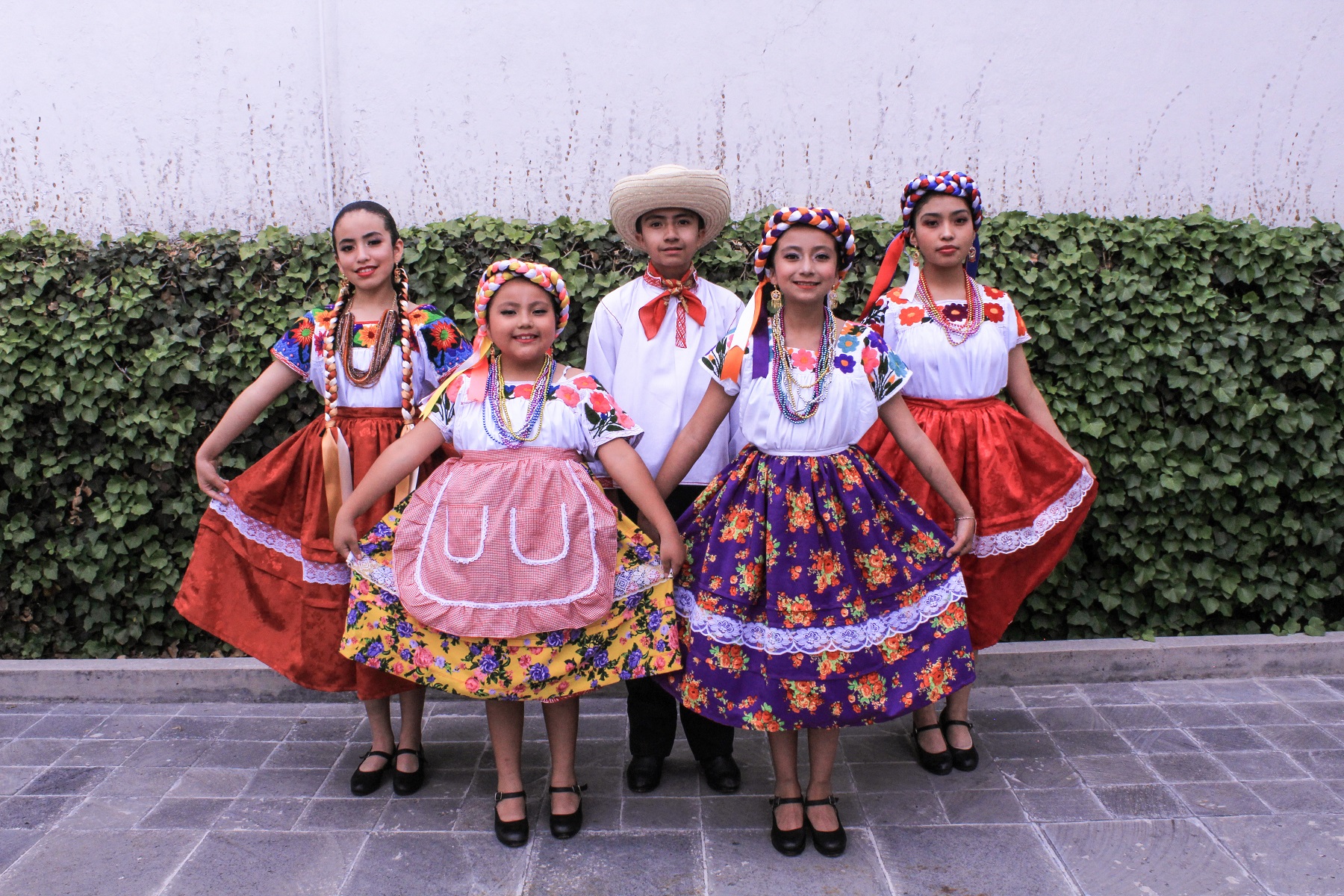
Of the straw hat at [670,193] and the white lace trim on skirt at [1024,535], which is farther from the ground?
the straw hat at [670,193]

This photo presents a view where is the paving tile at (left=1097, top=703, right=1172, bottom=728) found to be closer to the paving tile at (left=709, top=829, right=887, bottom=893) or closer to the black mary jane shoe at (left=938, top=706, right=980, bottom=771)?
the black mary jane shoe at (left=938, top=706, right=980, bottom=771)

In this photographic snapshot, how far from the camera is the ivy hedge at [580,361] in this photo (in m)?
4.05

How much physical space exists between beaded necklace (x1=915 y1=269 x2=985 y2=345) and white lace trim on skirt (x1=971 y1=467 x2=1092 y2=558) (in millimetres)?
615

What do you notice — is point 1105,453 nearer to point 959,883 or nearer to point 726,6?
point 959,883

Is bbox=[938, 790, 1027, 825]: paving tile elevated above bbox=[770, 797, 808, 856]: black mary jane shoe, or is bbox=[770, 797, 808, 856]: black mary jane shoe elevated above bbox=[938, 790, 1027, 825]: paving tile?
bbox=[770, 797, 808, 856]: black mary jane shoe

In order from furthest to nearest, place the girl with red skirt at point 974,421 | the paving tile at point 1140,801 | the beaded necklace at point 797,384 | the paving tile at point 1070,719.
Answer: the paving tile at point 1070,719, the girl with red skirt at point 974,421, the paving tile at point 1140,801, the beaded necklace at point 797,384

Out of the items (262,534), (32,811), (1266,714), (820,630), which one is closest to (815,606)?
(820,630)

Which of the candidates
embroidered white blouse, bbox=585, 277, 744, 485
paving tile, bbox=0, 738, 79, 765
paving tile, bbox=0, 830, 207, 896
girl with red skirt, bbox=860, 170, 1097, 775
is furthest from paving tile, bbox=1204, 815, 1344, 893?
paving tile, bbox=0, 738, 79, 765

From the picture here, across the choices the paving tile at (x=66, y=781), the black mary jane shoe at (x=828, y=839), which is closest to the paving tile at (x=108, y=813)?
the paving tile at (x=66, y=781)

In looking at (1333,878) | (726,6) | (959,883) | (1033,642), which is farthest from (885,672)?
(726,6)

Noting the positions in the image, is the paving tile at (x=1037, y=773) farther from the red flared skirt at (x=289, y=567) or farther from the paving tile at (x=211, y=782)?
the paving tile at (x=211, y=782)

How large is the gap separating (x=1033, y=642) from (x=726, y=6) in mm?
3307

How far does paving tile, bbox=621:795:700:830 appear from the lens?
10.1 feet

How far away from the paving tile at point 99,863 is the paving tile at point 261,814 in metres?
0.11
